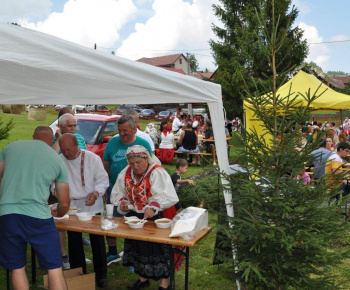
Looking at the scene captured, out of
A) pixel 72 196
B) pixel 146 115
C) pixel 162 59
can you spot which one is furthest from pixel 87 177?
pixel 162 59

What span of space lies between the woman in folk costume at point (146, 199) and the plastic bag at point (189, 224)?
0.90 feet

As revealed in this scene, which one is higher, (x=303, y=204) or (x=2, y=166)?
(x=2, y=166)

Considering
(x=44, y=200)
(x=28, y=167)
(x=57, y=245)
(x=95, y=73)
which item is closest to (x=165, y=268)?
(x=57, y=245)

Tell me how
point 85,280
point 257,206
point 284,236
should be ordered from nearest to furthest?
point 284,236 → point 257,206 → point 85,280

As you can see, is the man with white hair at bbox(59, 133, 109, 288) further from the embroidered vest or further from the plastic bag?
the plastic bag

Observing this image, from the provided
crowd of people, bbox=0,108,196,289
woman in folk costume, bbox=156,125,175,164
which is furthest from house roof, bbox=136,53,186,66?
crowd of people, bbox=0,108,196,289

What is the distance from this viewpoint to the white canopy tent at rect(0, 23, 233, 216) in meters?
3.18

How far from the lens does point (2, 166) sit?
3.39m

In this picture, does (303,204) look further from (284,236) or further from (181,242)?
(181,242)

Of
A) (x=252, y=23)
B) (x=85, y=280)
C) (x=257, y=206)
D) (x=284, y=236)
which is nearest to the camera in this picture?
(x=284, y=236)

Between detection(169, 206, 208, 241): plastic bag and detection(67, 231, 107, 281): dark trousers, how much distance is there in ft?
3.87

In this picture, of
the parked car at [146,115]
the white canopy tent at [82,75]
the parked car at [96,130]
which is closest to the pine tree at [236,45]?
the parked car at [146,115]

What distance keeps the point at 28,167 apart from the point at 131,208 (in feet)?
4.30

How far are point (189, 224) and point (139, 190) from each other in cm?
78
